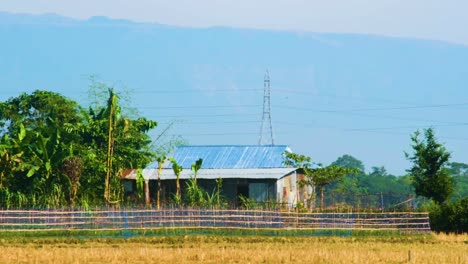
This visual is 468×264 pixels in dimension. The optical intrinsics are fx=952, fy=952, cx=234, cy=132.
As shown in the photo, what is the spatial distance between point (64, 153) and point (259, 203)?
35.6 feet

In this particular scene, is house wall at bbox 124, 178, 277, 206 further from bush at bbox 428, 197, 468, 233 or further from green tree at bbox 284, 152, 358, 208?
bush at bbox 428, 197, 468, 233

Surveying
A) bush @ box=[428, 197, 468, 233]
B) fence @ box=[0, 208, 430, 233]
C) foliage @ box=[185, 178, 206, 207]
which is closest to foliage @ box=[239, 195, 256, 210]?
foliage @ box=[185, 178, 206, 207]

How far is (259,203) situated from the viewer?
51.3 meters

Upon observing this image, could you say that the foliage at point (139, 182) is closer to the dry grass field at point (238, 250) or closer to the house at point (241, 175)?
the house at point (241, 175)

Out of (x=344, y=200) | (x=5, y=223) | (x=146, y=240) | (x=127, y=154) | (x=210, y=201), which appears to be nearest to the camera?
(x=146, y=240)

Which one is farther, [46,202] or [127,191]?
[127,191]

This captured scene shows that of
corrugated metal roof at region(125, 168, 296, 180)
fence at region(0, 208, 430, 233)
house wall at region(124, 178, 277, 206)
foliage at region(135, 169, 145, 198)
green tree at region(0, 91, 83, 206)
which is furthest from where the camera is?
house wall at region(124, 178, 277, 206)

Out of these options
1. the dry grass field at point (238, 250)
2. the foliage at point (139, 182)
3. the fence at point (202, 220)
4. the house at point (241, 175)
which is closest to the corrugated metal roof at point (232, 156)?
the house at point (241, 175)

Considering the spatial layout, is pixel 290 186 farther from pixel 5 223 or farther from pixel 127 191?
pixel 5 223

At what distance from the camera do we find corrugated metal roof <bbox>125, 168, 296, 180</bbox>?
5341cm

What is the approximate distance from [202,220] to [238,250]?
12.5 m

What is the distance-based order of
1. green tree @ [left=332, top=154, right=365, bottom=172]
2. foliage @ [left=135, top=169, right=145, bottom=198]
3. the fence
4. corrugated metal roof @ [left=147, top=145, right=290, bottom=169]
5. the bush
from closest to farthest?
the fence → the bush → foliage @ [left=135, top=169, right=145, bottom=198] → corrugated metal roof @ [left=147, top=145, right=290, bottom=169] → green tree @ [left=332, top=154, right=365, bottom=172]

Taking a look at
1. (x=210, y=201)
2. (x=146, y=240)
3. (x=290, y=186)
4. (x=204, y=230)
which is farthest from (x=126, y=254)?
(x=290, y=186)

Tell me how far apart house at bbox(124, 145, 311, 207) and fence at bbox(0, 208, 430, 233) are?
381 inches
